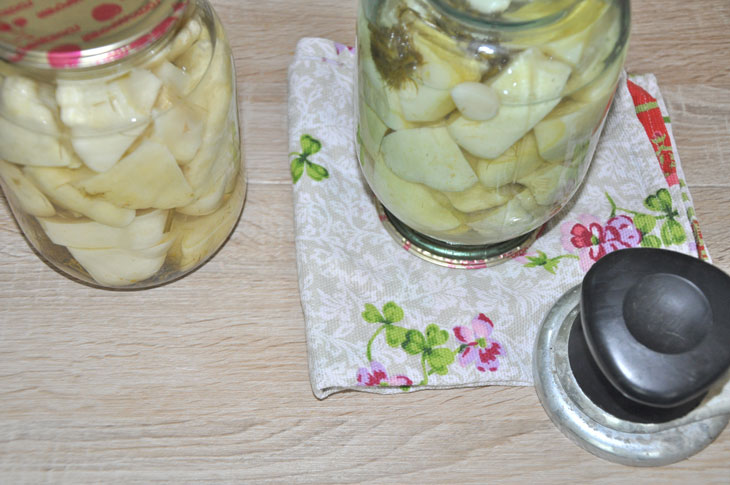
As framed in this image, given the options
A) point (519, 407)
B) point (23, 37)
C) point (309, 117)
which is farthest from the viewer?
point (309, 117)

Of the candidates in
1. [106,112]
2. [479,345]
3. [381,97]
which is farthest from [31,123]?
[479,345]

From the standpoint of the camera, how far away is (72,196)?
0.44 meters

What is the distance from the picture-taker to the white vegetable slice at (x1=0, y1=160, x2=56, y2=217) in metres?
0.45

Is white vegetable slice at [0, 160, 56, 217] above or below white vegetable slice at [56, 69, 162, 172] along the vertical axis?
below

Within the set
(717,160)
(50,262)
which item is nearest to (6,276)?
(50,262)

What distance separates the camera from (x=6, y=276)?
1.81 ft

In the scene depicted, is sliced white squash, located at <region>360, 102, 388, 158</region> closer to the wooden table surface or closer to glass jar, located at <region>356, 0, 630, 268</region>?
glass jar, located at <region>356, 0, 630, 268</region>

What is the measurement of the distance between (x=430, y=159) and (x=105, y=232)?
190 millimetres

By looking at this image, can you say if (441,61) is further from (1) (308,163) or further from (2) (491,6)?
(1) (308,163)

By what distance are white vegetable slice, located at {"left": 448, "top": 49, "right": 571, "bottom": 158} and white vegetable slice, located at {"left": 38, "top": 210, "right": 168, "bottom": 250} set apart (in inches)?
7.1

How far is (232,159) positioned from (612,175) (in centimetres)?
28

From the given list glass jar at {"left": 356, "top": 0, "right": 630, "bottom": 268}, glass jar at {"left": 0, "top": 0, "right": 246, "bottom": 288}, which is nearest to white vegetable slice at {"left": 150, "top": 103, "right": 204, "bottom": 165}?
glass jar at {"left": 0, "top": 0, "right": 246, "bottom": 288}

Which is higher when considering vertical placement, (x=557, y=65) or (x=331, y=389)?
(x=557, y=65)

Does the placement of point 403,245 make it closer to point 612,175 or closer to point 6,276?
point 612,175
